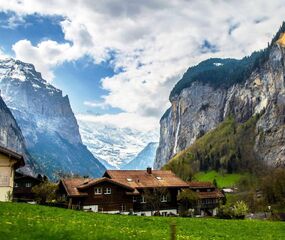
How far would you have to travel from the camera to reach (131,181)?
331 ft

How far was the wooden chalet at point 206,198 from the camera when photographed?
12429 cm

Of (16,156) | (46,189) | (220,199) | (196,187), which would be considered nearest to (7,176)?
(16,156)

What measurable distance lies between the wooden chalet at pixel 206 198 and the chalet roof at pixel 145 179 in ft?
57.8

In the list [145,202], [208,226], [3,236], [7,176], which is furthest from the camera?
[145,202]

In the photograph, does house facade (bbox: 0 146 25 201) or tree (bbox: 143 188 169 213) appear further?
tree (bbox: 143 188 169 213)

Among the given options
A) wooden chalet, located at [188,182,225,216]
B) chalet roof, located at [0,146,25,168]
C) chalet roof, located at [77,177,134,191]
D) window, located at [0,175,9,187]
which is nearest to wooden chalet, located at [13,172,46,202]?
chalet roof, located at [77,177,134,191]

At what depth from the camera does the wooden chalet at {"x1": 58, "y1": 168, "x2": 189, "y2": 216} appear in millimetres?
90625

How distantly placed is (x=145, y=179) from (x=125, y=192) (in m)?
9.74

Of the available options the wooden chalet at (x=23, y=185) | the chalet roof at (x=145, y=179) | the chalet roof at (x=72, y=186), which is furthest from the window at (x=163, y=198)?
the wooden chalet at (x=23, y=185)

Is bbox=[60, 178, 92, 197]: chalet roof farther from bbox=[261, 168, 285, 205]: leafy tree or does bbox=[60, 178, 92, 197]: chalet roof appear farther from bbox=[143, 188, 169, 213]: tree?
bbox=[261, 168, 285, 205]: leafy tree

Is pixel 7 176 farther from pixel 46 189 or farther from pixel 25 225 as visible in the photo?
pixel 46 189

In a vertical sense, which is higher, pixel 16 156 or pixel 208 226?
pixel 16 156

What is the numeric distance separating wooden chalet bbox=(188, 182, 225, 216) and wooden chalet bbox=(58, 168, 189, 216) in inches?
755

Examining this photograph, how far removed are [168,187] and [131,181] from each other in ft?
29.0
